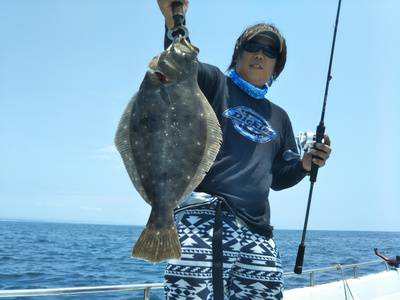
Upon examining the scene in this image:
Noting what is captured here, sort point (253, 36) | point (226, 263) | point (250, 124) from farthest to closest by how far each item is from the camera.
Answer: point (253, 36) → point (250, 124) → point (226, 263)

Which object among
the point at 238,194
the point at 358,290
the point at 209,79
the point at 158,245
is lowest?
the point at 358,290

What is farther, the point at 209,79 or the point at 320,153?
the point at 320,153

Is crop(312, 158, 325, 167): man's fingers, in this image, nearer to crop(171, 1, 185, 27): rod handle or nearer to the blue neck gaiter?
the blue neck gaiter

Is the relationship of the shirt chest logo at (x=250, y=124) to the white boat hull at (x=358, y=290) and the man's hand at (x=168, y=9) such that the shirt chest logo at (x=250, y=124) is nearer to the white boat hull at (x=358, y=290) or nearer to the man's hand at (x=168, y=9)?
the man's hand at (x=168, y=9)

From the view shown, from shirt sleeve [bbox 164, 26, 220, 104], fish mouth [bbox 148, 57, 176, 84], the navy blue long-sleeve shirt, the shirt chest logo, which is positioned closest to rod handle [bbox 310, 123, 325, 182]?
the navy blue long-sleeve shirt

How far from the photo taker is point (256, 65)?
304 centimetres

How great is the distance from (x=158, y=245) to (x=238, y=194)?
67cm

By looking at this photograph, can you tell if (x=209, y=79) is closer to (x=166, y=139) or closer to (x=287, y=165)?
(x=166, y=139)

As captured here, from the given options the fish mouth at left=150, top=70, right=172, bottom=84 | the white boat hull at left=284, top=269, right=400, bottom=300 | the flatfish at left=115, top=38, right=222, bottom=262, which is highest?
the fish mouth at left=150, top=70, right=172, bottom=84

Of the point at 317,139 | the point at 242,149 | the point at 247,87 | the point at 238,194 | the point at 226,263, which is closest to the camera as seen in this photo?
the point at 226,263

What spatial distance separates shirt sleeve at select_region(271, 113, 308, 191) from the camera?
10.5 ft

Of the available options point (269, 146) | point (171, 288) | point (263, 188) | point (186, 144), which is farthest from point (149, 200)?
point (269, 146)

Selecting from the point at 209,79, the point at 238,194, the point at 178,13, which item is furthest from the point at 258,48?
the point at 238,194

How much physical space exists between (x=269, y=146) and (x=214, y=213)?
702 mm
